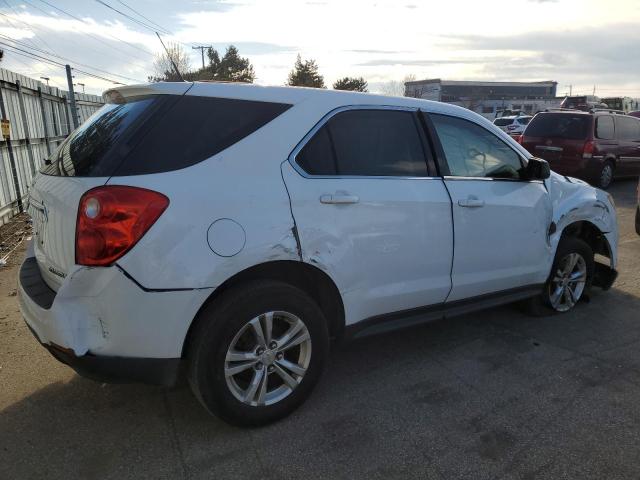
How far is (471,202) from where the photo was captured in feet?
11.4

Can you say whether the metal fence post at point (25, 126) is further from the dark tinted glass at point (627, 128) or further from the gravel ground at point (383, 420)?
the dark tinted glass at point (627, 128)

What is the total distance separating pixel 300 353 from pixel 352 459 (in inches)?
24.7

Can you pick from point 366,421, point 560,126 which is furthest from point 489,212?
point 560,126

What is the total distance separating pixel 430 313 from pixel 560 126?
383 inches

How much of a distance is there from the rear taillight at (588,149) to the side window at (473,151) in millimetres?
8371

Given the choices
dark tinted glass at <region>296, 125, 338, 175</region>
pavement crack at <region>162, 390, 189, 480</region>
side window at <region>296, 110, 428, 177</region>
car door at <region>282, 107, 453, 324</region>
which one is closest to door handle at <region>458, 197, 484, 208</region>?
car door at <region>282, 107, 453, 324</region>

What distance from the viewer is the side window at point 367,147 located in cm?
294

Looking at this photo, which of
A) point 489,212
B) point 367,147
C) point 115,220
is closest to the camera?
point 115,220

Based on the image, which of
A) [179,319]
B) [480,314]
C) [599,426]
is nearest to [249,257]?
[179,319]

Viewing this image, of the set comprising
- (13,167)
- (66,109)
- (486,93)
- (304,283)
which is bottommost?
(304,283)

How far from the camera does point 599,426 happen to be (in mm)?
2875

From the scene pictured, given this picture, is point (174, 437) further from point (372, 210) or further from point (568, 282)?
point (568, 282)

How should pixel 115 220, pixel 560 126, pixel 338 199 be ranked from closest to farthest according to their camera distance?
pixel 115 220 → pixel 338 199 → pixel 560 126

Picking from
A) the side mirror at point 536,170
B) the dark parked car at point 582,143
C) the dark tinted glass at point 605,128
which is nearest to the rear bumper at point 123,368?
the side mirror at point 536,170
